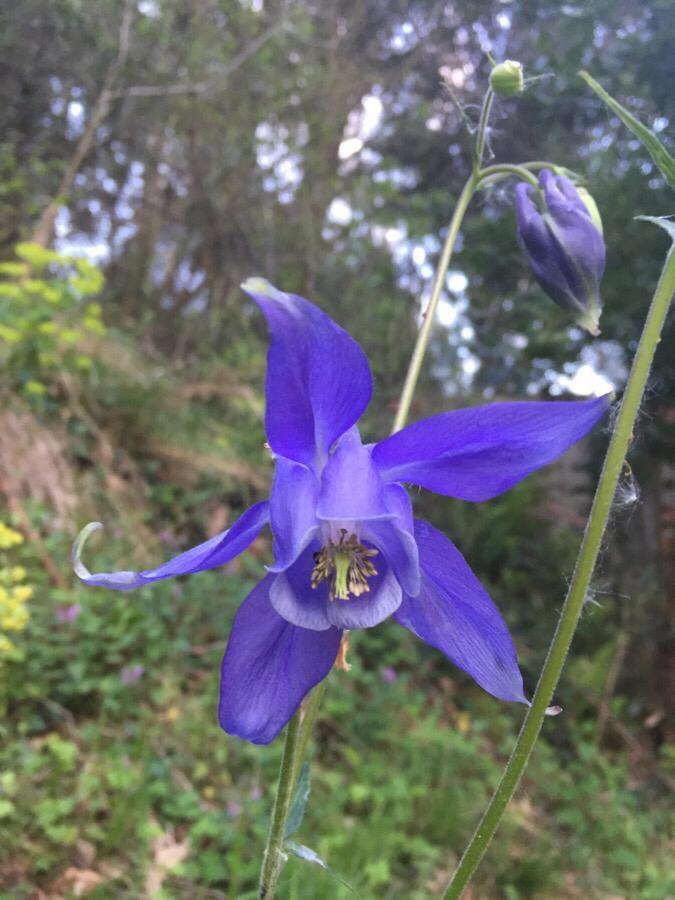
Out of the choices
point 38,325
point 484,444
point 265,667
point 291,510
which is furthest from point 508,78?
point 38,325

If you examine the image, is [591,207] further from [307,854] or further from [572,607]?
[307,854]

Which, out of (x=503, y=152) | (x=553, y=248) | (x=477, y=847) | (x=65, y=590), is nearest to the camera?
(x=477, y=847)

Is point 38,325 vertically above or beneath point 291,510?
above

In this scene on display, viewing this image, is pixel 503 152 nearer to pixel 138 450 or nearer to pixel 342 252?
pixel 342 252

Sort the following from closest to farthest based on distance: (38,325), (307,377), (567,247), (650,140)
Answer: (307,377), (650,140), (567,247), (38,325)

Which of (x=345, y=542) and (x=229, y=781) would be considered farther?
(x=229, y=781)

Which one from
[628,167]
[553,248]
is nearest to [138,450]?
[628,167]
